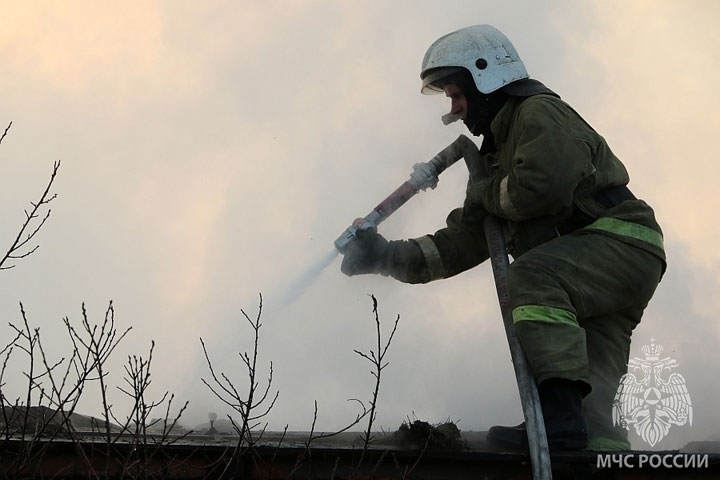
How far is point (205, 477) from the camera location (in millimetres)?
3104

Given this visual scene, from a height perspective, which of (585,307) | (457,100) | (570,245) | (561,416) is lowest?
(561,416)

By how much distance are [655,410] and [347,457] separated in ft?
7.94

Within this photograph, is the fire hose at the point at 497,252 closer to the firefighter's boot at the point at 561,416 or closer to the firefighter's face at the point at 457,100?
the firefighter's boot at the point at 561,416

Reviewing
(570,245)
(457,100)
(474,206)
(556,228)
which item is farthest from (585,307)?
(457,100)

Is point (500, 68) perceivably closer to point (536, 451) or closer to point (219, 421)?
point (536, 451)

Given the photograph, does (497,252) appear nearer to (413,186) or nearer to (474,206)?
(474,206)

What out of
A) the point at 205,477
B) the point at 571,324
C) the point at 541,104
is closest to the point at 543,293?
the point at 571,324

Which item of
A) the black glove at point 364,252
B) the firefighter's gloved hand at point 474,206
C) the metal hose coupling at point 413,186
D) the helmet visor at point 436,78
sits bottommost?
the black glove at point 364,252

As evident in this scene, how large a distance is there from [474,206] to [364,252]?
88 centimetres

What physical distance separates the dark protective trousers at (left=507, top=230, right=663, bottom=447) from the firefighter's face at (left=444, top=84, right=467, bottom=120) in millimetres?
943

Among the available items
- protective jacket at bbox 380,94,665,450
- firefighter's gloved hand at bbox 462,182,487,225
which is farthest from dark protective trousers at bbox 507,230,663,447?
firefighter's gloved hand at bbox 462,182,487,225

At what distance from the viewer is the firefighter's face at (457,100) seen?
4.64m

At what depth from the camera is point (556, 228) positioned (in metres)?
4.29

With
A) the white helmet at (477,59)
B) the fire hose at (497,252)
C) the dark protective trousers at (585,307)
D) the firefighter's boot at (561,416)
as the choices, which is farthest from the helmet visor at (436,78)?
the firefighter's boot at (561,416)
